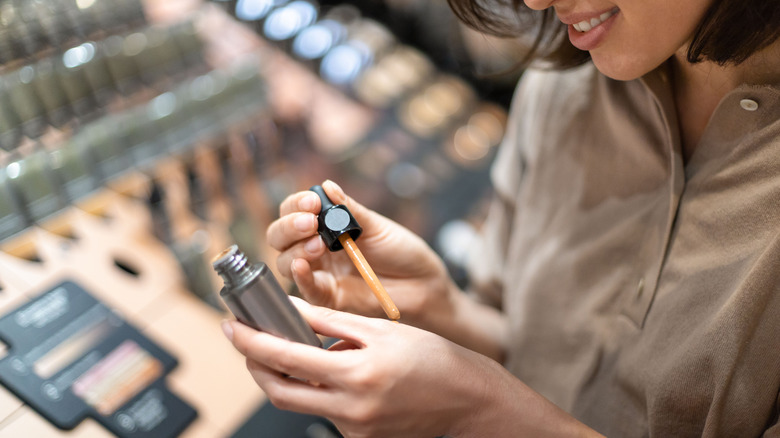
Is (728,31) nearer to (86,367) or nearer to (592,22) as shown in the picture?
(592,22)

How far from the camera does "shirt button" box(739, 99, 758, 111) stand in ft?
1.90

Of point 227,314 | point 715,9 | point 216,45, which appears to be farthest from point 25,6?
point 715,9

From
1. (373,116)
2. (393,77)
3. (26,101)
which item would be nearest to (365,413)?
(26,101)

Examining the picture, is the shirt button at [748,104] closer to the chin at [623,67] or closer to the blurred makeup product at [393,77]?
the chin at [623,67]

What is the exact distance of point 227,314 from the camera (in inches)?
34.0

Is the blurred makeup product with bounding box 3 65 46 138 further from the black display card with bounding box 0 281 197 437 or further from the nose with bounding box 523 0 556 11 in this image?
the nose with bounding box 523 0 556 11

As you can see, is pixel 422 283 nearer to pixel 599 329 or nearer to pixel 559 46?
pixel 599 329

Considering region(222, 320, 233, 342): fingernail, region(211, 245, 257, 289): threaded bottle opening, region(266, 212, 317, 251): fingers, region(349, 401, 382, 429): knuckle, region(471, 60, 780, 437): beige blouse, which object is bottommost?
region(471, 60, 780, 437): beige blouse

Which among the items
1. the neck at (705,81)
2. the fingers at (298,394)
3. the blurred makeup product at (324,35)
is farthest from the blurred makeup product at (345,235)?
the blurred makeup product at (324,35)

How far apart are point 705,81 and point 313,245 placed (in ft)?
1.48

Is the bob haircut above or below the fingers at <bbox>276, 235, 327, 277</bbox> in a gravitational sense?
below

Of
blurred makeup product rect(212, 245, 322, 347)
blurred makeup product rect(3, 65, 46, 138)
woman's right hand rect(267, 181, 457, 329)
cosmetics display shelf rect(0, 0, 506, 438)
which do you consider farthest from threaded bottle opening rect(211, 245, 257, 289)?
blurred makeup product rect(3, 65, 46, 138)

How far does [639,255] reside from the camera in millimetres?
708

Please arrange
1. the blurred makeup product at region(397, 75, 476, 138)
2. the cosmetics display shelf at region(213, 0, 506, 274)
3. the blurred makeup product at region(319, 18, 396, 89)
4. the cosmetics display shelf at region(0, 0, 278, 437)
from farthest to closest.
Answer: the blurred makeup product at region(397, 75, 476, 138) < the blurred makeup product at region(319, 18, 396, 89) < the cosmetics display shelf at region(213, 0, 506, 274) < the cosmetics display shelf at region(0, 0, 278, 437)
